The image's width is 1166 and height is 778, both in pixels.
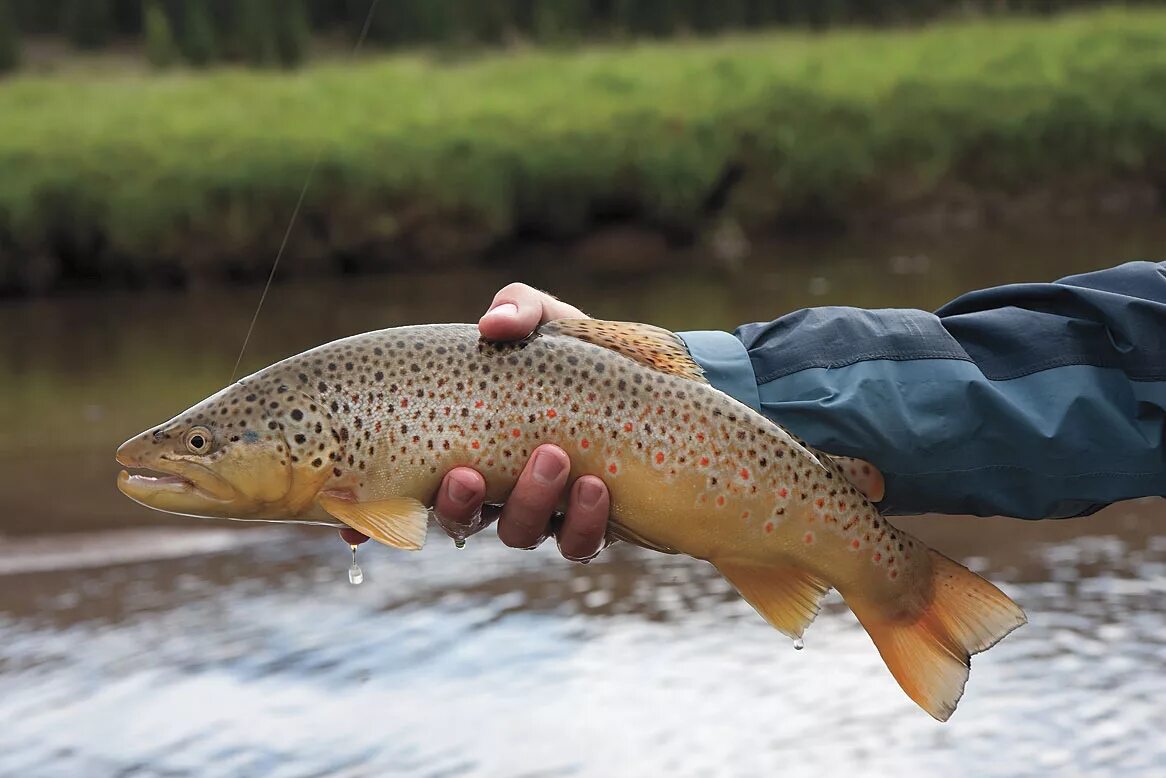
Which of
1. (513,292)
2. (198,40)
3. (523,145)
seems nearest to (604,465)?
(513,292)

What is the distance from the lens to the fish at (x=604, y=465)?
→ 2.27m

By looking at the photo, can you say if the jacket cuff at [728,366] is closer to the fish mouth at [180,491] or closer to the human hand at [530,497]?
the human hand at [530,497]

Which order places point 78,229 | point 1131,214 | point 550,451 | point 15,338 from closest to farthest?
point 550,451 < point 15,338 < point 78,229 < point 1131,214

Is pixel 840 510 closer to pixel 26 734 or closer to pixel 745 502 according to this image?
pixel 745 502

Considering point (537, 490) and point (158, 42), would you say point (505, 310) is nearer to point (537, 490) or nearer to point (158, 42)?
point (537, 490)

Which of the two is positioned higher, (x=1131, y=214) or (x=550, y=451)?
(x=550, y=451)

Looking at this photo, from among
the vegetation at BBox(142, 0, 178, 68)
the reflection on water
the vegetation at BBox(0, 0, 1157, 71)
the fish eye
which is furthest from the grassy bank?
the fish eye

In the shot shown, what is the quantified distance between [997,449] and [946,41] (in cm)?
1389

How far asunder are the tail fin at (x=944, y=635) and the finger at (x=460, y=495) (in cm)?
61

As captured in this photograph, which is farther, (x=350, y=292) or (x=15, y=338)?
(x=350, y=292)

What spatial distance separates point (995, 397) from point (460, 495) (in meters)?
0.84

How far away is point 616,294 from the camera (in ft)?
32.1

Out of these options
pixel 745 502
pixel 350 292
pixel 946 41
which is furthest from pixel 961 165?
pixel 745 502

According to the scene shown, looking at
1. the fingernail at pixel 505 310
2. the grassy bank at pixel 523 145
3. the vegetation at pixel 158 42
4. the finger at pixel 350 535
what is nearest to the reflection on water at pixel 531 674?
the finger at pixel 350 535
